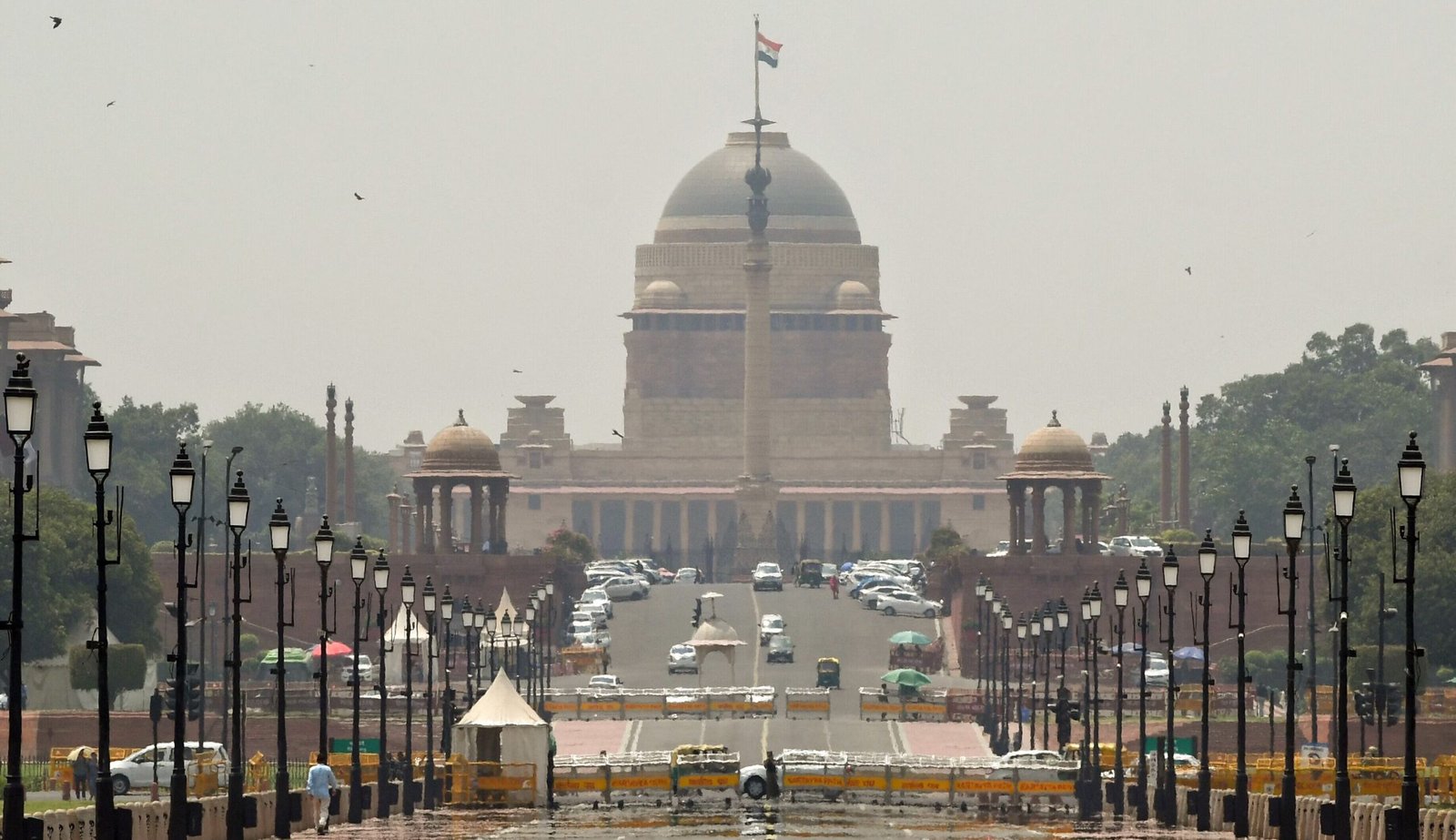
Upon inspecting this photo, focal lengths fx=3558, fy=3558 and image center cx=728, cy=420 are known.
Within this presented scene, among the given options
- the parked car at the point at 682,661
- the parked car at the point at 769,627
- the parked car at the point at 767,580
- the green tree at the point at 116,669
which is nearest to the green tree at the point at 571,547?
the parked car at the point at 767,580

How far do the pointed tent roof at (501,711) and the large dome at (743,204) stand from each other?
4982 inches

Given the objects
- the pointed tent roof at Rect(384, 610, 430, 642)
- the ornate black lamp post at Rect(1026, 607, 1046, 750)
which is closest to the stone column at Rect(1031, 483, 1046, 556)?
the ornate black lamp post at Rect(1026, 607, 1046, 750)

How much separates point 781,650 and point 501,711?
4389 centimetres

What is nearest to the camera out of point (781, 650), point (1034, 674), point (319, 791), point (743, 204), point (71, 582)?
point (319, 791)

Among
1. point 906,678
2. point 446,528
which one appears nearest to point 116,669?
point 906,678

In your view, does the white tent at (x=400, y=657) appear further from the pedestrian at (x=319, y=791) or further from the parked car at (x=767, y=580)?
the pedestrian at (x=319, y=791)

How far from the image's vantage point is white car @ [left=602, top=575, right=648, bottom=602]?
12294cm

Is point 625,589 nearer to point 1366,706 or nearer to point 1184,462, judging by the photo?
point 1184,462

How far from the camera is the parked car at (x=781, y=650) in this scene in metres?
103

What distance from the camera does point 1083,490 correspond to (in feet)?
396

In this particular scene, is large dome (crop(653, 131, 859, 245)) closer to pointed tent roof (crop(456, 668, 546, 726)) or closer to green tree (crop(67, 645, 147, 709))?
green tree (crop(67, 645, 147, 709))

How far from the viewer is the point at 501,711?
59531 millimetres

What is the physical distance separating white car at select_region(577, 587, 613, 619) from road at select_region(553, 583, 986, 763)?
54 cm

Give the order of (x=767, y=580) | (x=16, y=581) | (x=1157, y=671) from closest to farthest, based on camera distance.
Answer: (x=16, y=581) < (x=1157, y=671) < (x=767, y=580)
